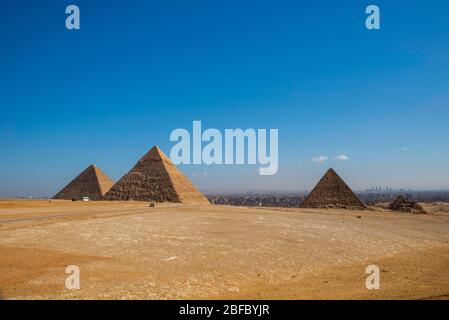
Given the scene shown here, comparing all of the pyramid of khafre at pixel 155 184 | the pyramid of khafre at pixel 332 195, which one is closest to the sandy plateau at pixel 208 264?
the pyramid of khafre at pixel 332 195

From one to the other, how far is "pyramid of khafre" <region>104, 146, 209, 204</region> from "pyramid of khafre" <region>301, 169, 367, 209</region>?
1869cm

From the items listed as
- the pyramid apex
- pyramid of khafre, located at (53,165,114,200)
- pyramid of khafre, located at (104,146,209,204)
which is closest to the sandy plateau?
pyramid of khafre, located at (104,146,209,204)

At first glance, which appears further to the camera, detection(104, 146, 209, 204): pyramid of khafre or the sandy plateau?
detection(104, 146, 209, 204): pyramid of khafre

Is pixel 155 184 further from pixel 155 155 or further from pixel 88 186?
pixel 88 186

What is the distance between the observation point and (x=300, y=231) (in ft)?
62.8

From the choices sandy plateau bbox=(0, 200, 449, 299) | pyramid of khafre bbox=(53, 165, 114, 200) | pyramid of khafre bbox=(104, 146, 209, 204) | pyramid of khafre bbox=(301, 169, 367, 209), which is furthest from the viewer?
pyramid of khafre bbox=(53, 165, 114, 200)

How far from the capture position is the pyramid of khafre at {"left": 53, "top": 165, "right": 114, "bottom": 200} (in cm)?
7094

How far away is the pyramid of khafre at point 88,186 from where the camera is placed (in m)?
70.9

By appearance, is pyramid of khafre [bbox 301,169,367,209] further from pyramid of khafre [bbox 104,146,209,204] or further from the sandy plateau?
the sandy plateau

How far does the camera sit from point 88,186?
239 feet

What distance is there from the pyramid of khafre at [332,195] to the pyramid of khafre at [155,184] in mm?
18688

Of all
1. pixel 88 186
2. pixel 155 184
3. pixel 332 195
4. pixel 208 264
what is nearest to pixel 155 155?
pixel 155 184
